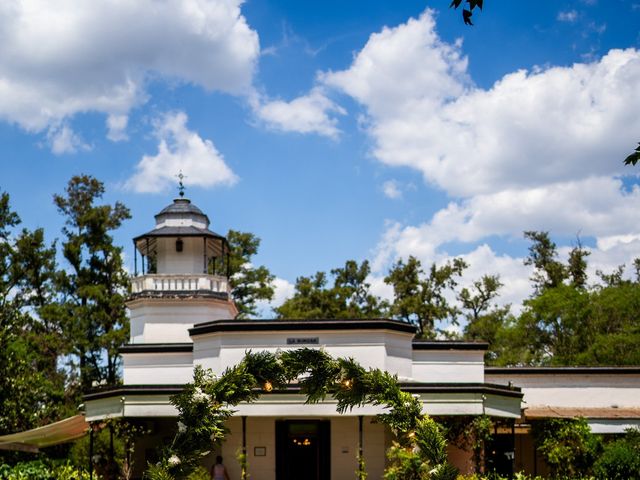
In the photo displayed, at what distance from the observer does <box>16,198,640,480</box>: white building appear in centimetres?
2542

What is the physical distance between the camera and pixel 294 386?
2445 cm

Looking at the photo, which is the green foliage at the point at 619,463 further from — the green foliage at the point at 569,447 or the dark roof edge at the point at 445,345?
the dark roof edge at the point at 445,345

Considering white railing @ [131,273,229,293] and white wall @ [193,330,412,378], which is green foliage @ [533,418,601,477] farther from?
white railing @ [131,273,229,293]

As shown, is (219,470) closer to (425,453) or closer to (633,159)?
(425,453)

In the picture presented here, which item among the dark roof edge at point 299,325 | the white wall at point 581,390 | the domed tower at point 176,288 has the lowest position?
the white wall at point 581,390

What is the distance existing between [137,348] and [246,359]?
1326cm

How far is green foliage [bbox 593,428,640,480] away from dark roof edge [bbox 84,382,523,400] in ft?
10.9

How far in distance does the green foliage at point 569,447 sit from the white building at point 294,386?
28.7 inches

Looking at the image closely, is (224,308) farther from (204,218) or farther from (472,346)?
(472,346)

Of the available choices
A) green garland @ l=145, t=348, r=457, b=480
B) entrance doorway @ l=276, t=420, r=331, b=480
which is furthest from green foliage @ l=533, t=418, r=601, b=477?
green garland @ l=145, t=348, r=457, b=480

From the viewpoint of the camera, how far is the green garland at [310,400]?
658 inches

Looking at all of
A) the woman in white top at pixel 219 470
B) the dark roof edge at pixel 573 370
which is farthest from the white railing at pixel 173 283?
the dark roof edge at pixel 573 370

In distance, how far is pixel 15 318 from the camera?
3906 centimetres

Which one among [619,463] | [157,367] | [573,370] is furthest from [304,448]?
[573,370]
